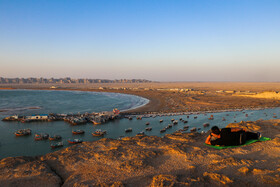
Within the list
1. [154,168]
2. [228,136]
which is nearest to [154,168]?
[154,168]

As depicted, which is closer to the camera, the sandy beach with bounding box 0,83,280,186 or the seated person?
the sandy beach with bounding box 0,83,280,186

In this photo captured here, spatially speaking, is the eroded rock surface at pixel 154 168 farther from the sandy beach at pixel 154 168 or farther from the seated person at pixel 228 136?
the seated person at pixel 228 136

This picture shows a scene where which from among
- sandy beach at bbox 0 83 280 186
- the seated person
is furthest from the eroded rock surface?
the seated person

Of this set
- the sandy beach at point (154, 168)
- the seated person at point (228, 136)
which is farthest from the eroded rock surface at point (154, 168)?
the seated person at point (228, 136)

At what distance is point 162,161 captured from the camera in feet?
51.9

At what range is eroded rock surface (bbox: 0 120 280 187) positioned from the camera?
12.2m

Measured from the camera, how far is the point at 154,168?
1456cm

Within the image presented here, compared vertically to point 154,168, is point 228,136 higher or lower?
higher

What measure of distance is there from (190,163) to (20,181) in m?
13.9

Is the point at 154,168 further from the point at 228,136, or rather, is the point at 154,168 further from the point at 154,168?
the point at 228,136

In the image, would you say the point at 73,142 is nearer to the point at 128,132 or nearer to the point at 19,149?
the point at 19,149

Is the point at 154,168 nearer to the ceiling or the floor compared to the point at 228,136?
nearer to the floor

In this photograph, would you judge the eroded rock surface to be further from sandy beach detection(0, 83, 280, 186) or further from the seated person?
the seated person

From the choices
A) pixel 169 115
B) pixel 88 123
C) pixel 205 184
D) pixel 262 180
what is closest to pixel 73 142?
pixel 88 123
